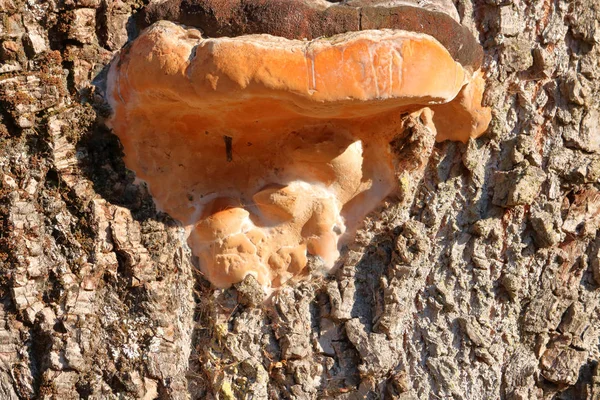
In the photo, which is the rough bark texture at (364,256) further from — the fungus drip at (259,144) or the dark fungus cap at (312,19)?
the dark fungus cap at (312,19)

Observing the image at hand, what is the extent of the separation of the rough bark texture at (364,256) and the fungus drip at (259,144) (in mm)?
93

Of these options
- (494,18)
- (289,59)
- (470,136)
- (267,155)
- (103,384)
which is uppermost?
(494,18)

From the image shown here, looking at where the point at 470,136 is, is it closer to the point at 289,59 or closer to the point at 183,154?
the point at 289,59

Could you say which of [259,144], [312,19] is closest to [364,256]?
[259,144]

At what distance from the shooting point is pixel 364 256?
3.02 m

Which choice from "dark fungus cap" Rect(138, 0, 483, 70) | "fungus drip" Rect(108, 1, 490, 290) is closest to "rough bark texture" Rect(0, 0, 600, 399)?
"fungus drip" Rect(108, 1, 490, 290)

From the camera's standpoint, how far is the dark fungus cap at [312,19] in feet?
7.72

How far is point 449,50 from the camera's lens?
8.13 feet

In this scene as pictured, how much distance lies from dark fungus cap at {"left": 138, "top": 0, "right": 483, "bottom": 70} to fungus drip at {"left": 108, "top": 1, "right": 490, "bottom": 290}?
5cm

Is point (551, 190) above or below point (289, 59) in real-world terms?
below

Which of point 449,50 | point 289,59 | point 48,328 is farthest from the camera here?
point 48,328

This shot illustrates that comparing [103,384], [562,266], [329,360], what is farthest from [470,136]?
[103,384]

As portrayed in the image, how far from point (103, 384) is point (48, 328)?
0.34 m

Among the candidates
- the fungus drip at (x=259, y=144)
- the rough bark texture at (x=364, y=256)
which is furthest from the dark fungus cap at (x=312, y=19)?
the rough bark texture at (x=364, y=256)
